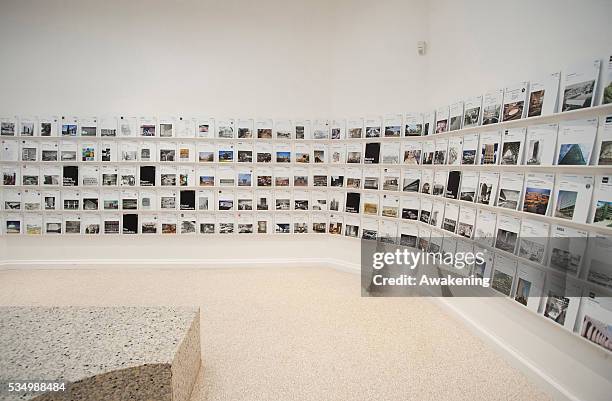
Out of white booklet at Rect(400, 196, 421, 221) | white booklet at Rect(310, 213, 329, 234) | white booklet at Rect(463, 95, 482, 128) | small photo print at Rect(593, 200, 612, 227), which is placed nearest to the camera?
small photo print at Rect(593, 200, 612, 227)

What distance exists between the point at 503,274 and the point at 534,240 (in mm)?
406

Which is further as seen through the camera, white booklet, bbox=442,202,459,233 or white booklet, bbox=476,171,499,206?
white booklet, bbox=442,202,459,233

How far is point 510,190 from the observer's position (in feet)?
8.29

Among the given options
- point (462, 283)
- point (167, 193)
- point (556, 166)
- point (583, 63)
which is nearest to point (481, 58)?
point (583, 63)

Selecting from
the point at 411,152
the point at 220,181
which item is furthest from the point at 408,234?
the point at 220,181

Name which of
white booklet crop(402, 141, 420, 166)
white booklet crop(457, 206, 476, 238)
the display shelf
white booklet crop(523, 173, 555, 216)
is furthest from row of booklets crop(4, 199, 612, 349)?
the display shelf

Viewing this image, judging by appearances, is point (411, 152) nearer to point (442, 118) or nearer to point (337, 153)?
point (442, 118)

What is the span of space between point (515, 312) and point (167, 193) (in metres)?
4.03

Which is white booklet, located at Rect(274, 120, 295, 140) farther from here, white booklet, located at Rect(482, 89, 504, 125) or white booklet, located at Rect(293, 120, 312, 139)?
white booklet, located at Rect(482, 89, 504, 125)

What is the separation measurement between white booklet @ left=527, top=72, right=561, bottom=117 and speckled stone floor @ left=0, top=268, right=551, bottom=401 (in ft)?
6.00

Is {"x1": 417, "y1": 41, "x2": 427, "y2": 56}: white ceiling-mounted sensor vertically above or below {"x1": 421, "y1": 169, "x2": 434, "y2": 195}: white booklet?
above

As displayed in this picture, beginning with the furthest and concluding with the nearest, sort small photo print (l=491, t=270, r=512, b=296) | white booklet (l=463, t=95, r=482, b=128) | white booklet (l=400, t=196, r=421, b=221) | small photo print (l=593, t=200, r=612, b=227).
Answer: white booklet (l=400, t=196, r=421, b=221)
white booklet (l=463, t=95, r=482, b=128)
small photo print (l=491, t=270, r=512, b=296)
small photo print (l=593, t=200, r=612, b=227)

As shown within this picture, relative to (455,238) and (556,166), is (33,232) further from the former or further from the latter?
(556,166)

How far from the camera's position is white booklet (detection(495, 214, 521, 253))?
97.7 inches
